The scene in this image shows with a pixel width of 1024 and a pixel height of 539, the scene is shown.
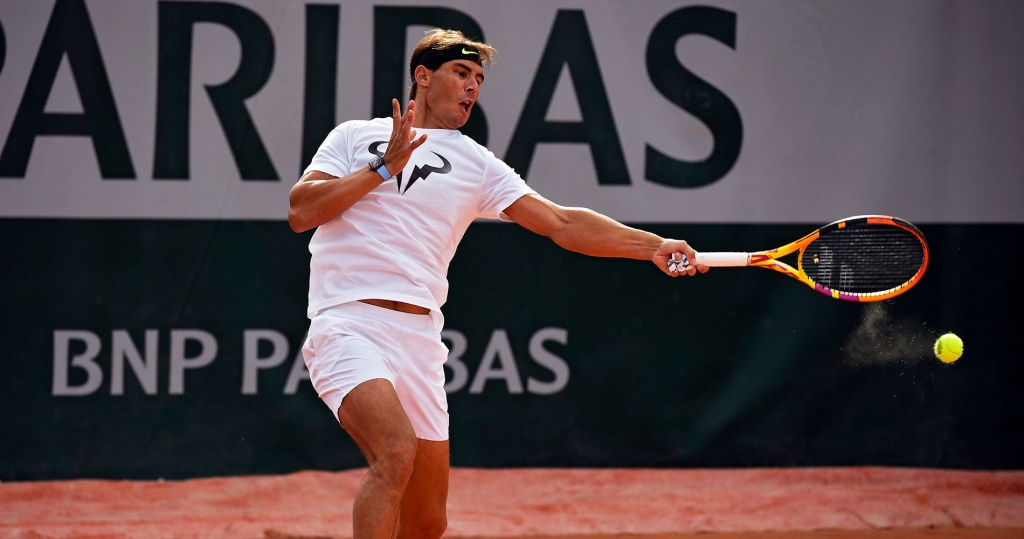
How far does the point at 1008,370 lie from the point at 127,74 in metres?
4.16

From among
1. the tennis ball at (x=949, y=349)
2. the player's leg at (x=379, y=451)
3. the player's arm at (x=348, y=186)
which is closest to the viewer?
the player's leg at (x=379, y=451)


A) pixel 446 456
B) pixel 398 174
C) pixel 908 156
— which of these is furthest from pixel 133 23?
pixel 908 156

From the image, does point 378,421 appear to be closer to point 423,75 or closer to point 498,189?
point 498,189

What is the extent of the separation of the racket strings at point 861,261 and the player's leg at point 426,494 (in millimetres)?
1277

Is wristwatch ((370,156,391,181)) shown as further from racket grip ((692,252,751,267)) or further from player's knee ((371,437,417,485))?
racket grip ((692,252,751,267))

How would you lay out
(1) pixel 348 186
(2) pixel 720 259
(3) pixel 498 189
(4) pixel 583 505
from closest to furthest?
(1) pixel 348 186, (2) pixel 720 259, (3) pixel 498 189, (4) pixel 583 505

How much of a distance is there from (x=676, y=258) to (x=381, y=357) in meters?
0.85

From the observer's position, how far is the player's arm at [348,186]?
9.80 feet

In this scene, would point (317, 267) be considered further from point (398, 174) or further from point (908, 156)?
point (908, 156)

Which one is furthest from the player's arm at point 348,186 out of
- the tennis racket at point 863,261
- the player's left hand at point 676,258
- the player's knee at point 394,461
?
the tennis racket at point 863,261

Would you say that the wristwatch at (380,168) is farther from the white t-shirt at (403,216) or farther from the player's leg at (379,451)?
the player's leg at (379,451)

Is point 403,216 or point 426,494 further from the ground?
point 403,216

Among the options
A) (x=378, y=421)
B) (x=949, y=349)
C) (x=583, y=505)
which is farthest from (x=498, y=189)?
(x=583, y=505)

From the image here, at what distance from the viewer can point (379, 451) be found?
111 inches
